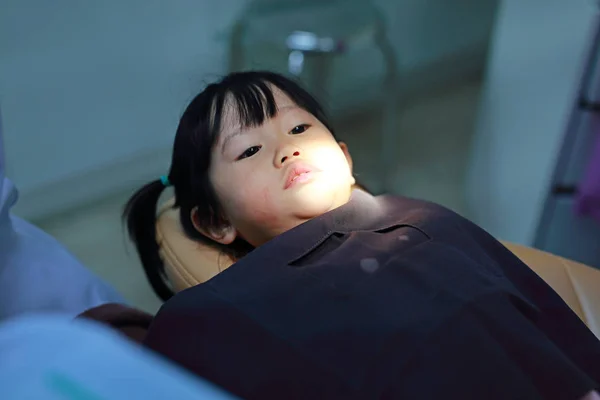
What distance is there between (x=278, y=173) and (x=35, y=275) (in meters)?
0.40

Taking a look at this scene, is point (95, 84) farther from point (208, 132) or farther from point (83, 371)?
point (83, 371)

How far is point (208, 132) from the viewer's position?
97 centimetres

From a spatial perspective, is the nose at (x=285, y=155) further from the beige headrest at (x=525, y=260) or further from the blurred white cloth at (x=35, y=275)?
the blurred white cloth at (x=35, y=275)

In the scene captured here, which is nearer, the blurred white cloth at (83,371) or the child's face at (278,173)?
the blurred white cloth at (83,371)

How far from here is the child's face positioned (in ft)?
3.00

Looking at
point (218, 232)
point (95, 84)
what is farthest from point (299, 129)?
point (95, 84)

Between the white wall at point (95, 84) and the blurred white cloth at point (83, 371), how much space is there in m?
1.23

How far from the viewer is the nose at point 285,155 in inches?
36.1

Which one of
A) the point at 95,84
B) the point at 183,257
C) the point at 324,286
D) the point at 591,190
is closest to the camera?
the point at 324,286

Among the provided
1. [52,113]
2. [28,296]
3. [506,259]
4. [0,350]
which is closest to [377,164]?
[52,113]

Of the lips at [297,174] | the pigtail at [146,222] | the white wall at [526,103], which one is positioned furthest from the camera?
the white wall at [526,103]

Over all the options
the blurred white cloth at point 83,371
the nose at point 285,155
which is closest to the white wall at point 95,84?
the nose at point 285,155

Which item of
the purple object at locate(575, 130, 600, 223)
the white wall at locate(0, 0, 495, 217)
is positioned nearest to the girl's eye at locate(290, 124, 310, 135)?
the purple object at locate(575, 130, 600, 223)

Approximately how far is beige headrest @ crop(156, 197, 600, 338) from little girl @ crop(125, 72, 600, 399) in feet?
0.09
